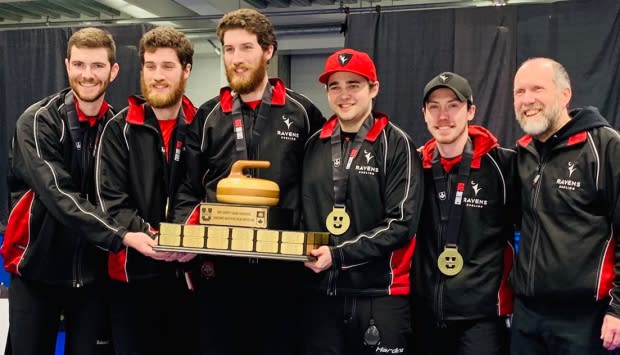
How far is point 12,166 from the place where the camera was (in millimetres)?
3312

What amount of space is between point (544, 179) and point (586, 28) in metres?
3.27

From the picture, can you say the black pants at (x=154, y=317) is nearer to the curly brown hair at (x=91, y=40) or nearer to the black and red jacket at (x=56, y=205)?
the black and red jacket at (x=56, y=205)

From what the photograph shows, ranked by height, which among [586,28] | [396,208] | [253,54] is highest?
[586,28]

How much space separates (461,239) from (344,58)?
1.05 meters

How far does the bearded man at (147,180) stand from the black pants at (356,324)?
0.87m

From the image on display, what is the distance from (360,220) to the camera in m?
2.94

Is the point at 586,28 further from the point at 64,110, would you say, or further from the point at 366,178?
the point at 64,110

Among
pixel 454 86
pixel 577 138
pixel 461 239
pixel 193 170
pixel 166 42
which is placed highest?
pixel 166 42

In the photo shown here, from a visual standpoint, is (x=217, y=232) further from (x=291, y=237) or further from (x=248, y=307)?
(x=248, y=307)

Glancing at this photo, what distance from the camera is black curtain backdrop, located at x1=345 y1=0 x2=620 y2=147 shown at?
548 centimetres

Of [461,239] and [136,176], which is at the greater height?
[136,176]

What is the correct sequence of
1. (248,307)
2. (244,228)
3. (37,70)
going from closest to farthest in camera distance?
(244,228), (248,307), (37,70)

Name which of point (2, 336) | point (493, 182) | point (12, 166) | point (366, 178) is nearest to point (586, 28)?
point (493, 182)

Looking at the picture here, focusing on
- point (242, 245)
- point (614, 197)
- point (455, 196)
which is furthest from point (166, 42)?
point (614, 197)
